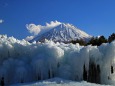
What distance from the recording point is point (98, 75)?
44.1 metres

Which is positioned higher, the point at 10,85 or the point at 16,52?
the point at 16,52

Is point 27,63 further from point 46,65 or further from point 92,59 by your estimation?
point 92,59

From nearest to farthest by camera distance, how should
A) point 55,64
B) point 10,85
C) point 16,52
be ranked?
point 10,85, point 55,64, point 16,52

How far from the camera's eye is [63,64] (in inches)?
1773

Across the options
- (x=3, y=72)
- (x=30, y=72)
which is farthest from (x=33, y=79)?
(x=3, y=72)

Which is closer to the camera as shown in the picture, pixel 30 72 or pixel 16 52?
pixel 30 72

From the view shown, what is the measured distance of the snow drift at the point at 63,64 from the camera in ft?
143

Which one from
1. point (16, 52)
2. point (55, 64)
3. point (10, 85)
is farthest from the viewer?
point (16, 52)

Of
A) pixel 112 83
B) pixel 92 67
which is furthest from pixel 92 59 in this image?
pixel 112 83

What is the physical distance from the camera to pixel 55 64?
147 ft

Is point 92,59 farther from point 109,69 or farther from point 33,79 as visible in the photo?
point 33,79

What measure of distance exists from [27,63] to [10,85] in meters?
5.45

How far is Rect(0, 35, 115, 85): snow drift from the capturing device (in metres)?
43.7

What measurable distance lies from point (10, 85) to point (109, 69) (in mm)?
11763
